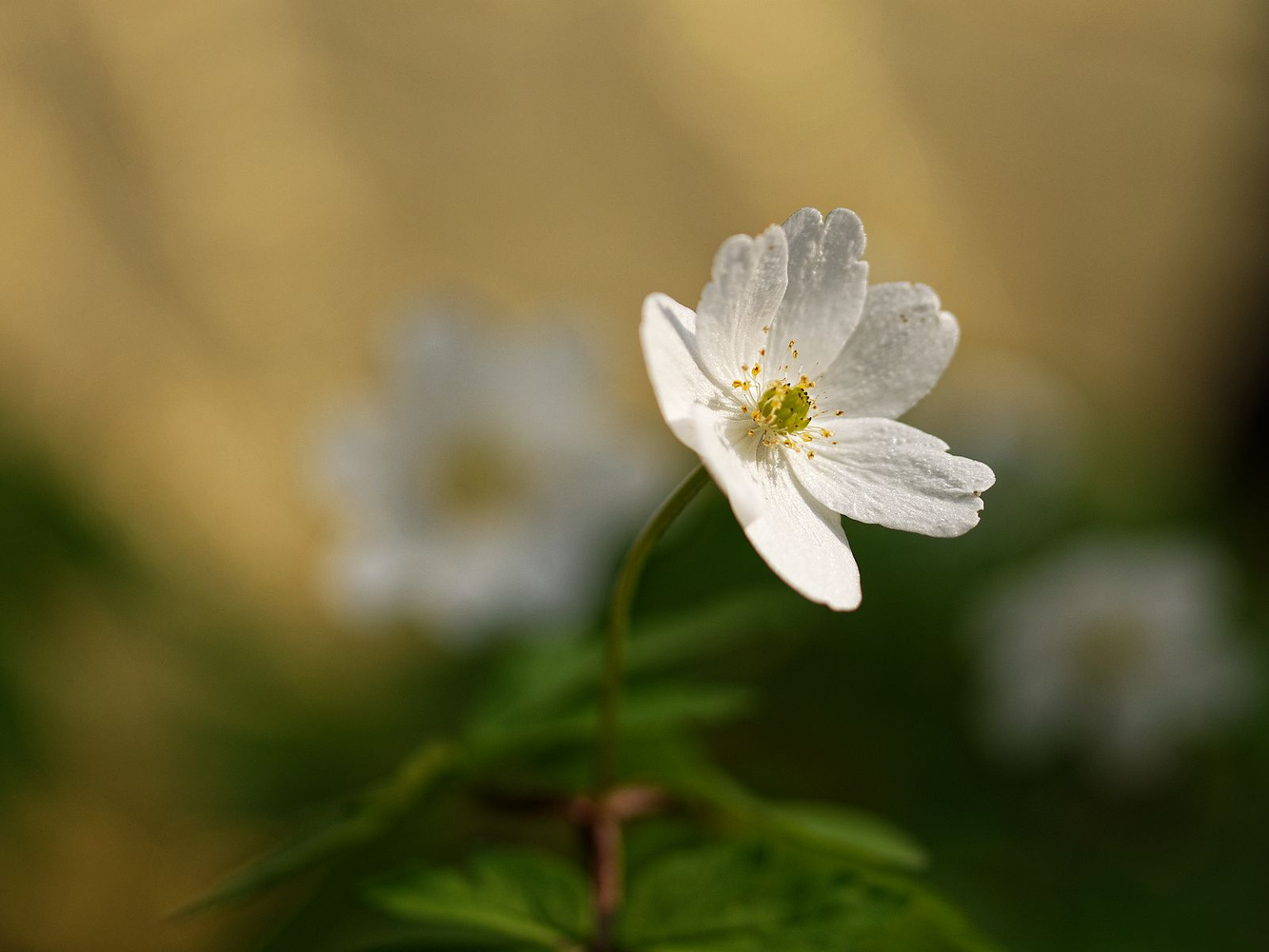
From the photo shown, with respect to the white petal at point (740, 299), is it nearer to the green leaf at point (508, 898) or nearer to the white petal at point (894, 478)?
the white petal at point (894, 478)

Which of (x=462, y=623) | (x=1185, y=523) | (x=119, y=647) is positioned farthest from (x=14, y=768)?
(x=1185, y=523)

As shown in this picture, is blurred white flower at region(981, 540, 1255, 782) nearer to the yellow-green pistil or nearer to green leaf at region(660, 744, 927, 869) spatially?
green leaf at region(660, 744, 927, 869)

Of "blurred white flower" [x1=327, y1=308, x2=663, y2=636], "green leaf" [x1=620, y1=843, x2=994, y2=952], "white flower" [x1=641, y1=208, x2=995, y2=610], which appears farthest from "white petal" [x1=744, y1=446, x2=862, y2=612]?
"blurred white flower" [x1=327, y1=308, x2=663, y2=636]

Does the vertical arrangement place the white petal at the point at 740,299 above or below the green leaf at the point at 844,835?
above

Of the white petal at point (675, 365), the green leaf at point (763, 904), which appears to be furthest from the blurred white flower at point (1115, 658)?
the white petal at point (675, 365)

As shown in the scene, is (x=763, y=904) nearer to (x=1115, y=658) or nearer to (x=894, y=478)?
(x=894, y=478)

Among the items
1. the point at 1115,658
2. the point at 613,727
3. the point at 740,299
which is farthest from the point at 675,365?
the point at 1115,658
